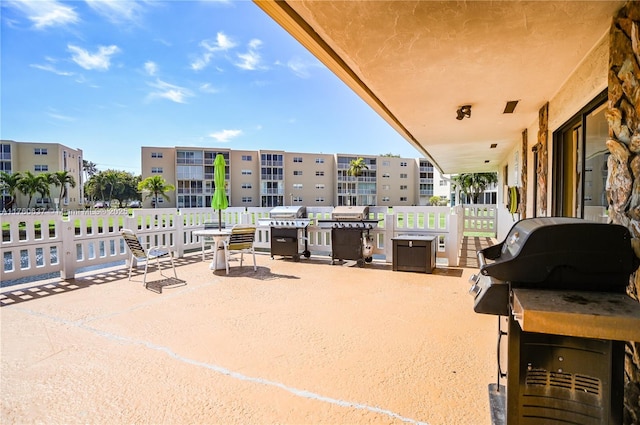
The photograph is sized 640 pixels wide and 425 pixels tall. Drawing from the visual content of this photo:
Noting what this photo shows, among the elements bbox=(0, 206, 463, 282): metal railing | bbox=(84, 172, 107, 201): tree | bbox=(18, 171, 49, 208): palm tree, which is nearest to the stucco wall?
bbox=(0, 206, 463, 282): metal railing

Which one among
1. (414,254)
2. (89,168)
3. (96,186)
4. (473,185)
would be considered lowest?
(414,254)

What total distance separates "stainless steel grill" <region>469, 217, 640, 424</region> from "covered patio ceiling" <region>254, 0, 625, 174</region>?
5.03 feet

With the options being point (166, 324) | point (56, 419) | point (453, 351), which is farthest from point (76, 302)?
→ point (453, 351)

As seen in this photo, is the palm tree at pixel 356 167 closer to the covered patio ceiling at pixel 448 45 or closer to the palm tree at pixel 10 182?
the covered patio ceiling at pixel 448 45

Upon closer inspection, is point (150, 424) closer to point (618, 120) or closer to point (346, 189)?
point (618, 120)

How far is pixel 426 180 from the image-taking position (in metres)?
51.9

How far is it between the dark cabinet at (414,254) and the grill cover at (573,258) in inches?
167

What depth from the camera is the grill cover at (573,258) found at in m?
1.37

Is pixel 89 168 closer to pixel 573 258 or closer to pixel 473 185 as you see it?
pixel 473 185

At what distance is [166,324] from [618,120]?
13.8 feet

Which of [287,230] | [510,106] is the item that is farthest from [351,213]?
[510,106]

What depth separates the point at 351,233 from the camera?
6242 millimetres

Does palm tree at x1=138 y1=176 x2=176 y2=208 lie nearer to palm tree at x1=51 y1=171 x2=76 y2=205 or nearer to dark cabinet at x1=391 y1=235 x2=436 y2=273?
palm tree at x1=51 y1=171 x2=76 y2=205

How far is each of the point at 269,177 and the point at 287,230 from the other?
121 ft
